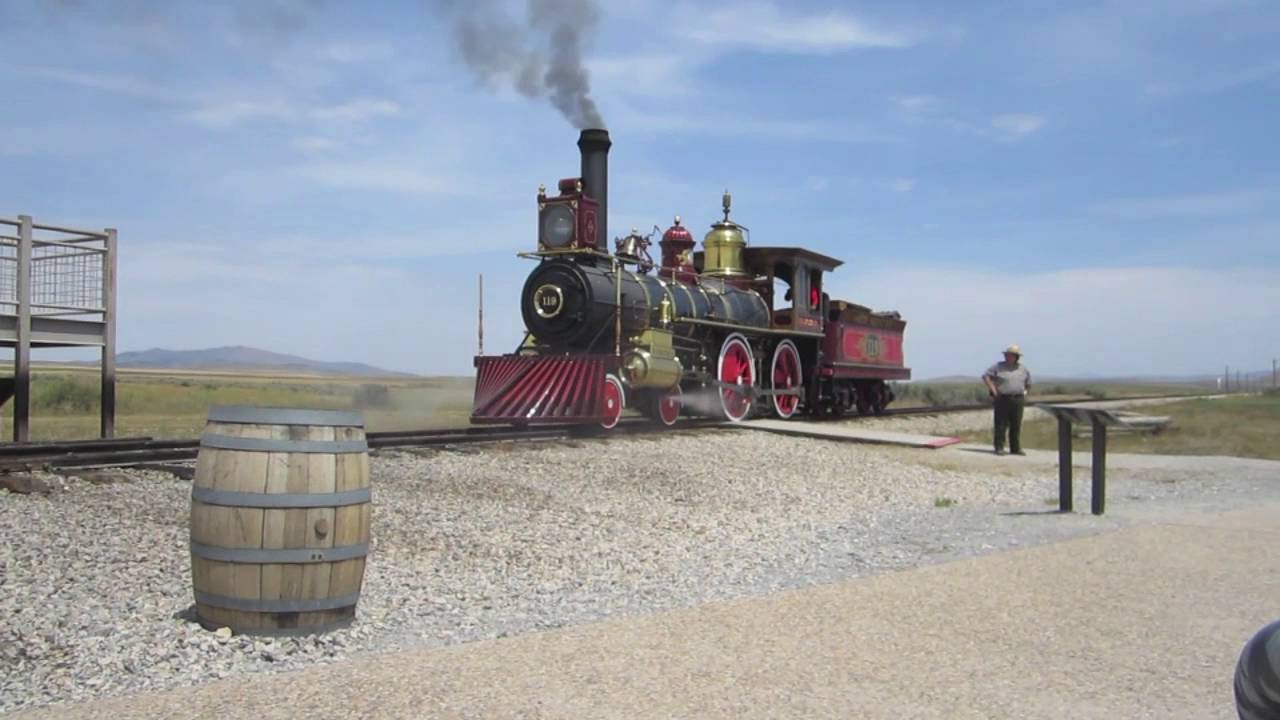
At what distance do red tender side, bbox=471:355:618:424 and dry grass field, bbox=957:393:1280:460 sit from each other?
7673 millimetres

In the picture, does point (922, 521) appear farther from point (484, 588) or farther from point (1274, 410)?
point (1274, 410)

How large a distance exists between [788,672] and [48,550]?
4.15 m

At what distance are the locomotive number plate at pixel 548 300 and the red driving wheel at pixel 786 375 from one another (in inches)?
242

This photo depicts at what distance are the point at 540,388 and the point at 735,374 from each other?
4824 millimetres

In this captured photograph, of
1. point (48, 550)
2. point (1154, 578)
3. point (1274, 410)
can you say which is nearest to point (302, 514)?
point (48, 550)

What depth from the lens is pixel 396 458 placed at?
10734mm

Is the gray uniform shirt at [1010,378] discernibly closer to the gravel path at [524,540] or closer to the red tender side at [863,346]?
the gravel path at [524,540]

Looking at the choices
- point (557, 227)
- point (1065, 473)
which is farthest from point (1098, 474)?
point (557, 227)

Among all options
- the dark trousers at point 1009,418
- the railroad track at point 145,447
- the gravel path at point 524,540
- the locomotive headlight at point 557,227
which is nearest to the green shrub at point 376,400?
the locomotive headlight at point 557,227

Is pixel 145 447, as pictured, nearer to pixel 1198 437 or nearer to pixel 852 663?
pixel 852 663

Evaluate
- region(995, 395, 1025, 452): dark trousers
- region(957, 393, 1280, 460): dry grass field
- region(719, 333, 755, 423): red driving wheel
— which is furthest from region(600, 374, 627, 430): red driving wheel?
region(957, 393, 1280, 460): dry grass field

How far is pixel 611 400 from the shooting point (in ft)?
52.3

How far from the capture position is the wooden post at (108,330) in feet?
38.9

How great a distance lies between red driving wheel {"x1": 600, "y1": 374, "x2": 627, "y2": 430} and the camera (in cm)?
1580
